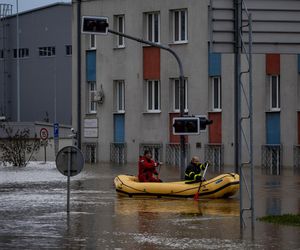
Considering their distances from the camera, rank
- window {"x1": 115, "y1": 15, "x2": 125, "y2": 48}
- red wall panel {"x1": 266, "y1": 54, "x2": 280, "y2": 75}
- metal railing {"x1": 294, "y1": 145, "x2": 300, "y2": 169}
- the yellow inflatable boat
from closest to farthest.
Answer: the yellow inflatable boat
metal railing {"x1": 294, "y1": 145, "x2": 300, "y2": 169}
red wall panel {"x1": 266, "y1": 54, "x2": 280, "y2": 75}
window {"x1": 115, "y1": 15, "x2": 125, "y2": 48}

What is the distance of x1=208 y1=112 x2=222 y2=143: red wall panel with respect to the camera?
48.1 m

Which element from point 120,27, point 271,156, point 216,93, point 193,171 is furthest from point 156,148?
point 193,171

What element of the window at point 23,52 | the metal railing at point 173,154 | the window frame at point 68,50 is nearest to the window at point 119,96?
the metal railing at point 173,154

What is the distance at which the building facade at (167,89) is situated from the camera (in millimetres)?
45719

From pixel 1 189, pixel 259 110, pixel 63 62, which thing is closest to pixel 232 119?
pixel 259 110

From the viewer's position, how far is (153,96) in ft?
169

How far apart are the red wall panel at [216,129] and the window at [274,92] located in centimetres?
313

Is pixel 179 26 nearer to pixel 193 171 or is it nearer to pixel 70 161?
pixel 193 171

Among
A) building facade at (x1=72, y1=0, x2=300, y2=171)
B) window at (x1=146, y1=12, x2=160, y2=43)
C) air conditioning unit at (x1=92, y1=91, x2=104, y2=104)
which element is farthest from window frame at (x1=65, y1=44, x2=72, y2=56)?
window at (x1=146, y1=12, x2=160, y2=43)

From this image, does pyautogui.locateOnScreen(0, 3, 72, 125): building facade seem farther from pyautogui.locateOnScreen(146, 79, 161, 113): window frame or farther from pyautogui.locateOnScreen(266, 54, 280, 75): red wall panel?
pyautogui.locateOnScreen(266, 54, 280, 75): red wall panel

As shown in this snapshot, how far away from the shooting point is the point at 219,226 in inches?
763

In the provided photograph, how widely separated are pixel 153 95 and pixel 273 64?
817 centimetres

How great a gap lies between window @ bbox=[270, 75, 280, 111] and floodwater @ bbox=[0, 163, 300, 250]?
40.9 ft

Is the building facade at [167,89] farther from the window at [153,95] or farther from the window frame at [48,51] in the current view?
the window frame at [48,51]
